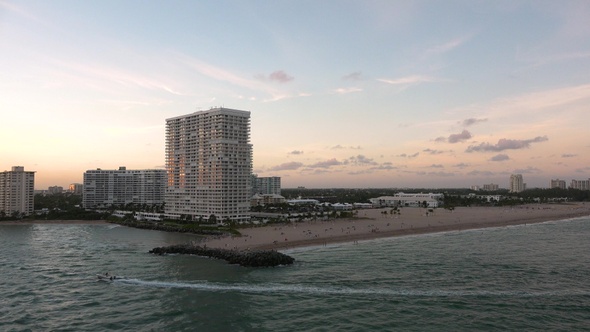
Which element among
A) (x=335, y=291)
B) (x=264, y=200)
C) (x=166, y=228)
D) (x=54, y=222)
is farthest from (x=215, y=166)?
(x=264, y=200)

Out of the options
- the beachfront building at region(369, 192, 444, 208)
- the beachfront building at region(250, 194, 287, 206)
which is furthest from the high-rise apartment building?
the beachfront building at region(369, 192, 444, 208)

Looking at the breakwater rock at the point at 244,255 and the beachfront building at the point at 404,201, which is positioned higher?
the beachfront building at the point at 404,201

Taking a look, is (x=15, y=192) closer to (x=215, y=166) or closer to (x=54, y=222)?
(x=54, y=222)

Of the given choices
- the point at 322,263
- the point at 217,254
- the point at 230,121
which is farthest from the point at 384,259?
the point at 230,121

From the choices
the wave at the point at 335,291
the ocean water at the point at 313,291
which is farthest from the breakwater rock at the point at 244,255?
the wave at the point at 335,291

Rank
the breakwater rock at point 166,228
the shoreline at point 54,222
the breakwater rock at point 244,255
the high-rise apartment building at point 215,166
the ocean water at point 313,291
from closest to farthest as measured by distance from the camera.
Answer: the ocean water at point 313,291, the breakwater rock at point 244,255, the breakwater rock at point 166,228, the high-rise apartment building at point 215,166, the shoreline at point 54,222

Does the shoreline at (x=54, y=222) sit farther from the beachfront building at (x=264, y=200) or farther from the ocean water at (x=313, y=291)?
the beachfront building at (x=264, y=200)
